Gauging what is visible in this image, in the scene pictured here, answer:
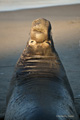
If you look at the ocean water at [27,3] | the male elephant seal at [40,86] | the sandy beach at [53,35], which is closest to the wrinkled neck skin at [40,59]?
the male elephant seal at [40,86]

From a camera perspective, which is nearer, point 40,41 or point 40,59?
point 40,59

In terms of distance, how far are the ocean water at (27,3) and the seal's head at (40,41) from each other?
37.8 ft

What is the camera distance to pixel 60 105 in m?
3.31

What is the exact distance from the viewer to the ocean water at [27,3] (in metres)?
16.3

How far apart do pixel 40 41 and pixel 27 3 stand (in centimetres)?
1312

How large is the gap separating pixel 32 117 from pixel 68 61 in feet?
19.5

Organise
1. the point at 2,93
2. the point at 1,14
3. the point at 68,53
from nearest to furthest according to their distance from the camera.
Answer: the point at 2,93 → the point at 68,53 → the point at 1,14

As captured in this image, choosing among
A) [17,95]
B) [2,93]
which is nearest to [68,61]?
[2,93]

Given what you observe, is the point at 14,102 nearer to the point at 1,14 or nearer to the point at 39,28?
the point at 39,28

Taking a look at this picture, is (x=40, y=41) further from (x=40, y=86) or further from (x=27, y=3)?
(x=27, y=3)

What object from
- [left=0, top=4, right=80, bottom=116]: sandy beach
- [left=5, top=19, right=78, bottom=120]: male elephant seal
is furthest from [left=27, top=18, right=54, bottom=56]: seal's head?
[left=0, top=4, right=80, bottom=116]: sandy beach

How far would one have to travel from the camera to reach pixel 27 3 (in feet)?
57.0

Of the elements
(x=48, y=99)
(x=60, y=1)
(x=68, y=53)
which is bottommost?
(x=60, y=1)

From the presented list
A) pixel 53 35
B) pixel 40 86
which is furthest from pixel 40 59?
pixel 53 35
